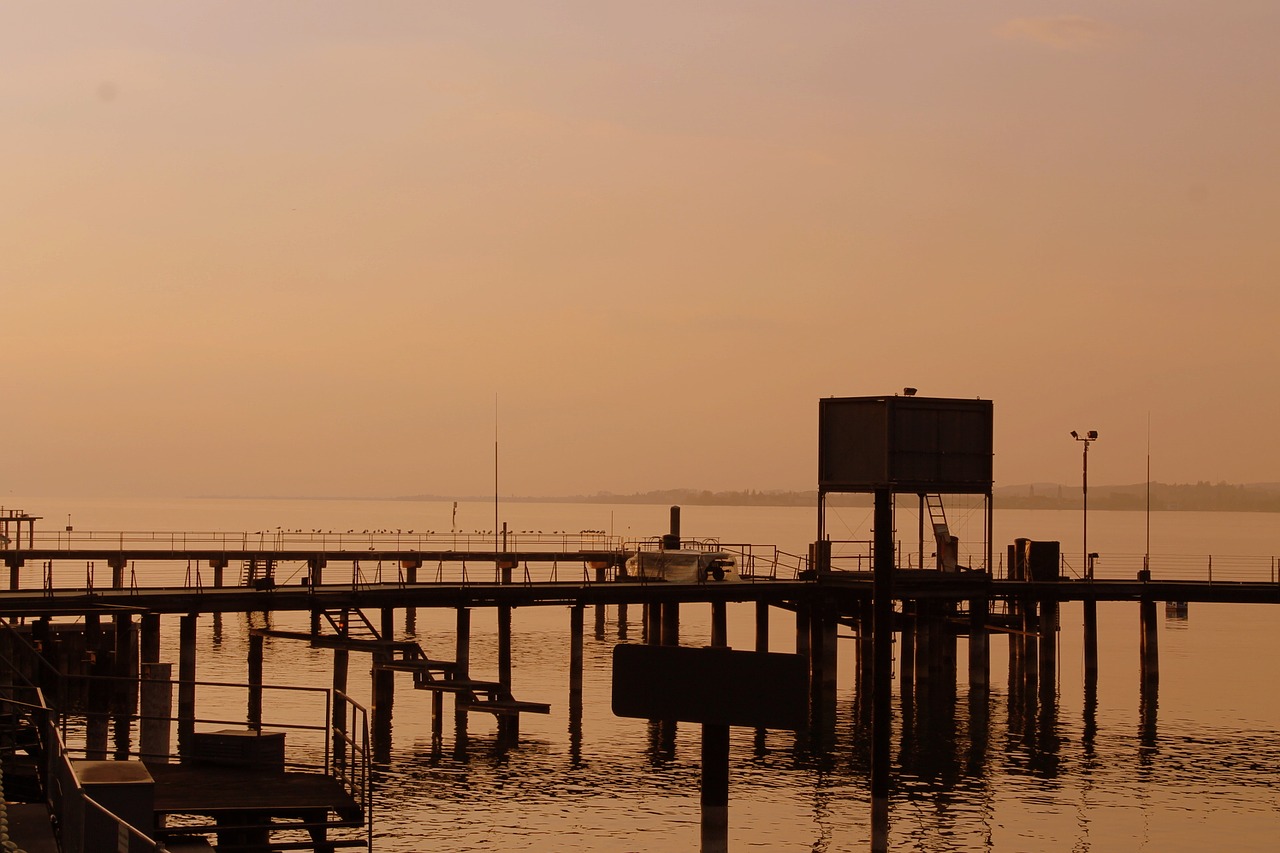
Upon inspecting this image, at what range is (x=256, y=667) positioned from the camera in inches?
2199

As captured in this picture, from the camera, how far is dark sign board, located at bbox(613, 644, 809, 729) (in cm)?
2100

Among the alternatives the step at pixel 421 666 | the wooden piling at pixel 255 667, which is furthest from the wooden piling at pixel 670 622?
the wooden piling at pixel 255 667

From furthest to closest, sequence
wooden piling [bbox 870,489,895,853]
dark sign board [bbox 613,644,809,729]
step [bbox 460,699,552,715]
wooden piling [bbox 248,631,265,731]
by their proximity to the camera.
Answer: wooden piling [bbox 248,631,265,731]
step [bbox 460,699,552,715]
wooden piling [bbox 870,489,895,853]
dark sign board [bbox 613,644,809,729]

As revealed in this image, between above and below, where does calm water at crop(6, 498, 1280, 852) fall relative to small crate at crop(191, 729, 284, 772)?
below

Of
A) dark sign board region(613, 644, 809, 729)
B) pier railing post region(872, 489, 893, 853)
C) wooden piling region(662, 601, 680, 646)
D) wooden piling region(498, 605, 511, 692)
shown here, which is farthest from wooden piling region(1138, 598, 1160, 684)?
dark sign board region(613, 644, 809, 729)

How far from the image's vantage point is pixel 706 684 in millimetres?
21172

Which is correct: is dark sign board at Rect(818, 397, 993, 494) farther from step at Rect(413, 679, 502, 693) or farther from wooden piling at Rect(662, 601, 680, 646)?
step at Rect(413, 679, 502, 693)

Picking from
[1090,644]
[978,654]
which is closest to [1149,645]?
[1090,644]

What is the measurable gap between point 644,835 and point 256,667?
2182cm

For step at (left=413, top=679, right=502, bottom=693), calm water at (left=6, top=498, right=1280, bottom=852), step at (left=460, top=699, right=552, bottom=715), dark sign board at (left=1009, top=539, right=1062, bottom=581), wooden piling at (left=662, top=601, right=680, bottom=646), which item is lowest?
calm water at (left=6, top=498, right=1280, bottom=852)

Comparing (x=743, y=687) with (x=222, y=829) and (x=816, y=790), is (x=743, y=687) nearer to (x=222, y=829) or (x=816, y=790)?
(x=222, y=829)

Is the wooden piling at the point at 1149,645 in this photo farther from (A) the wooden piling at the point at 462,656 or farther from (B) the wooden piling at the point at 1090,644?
(A) the wooden piling at the point at 462,656

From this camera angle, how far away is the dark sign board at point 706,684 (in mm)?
21000

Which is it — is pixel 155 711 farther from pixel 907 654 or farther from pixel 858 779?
pixel 907 654
